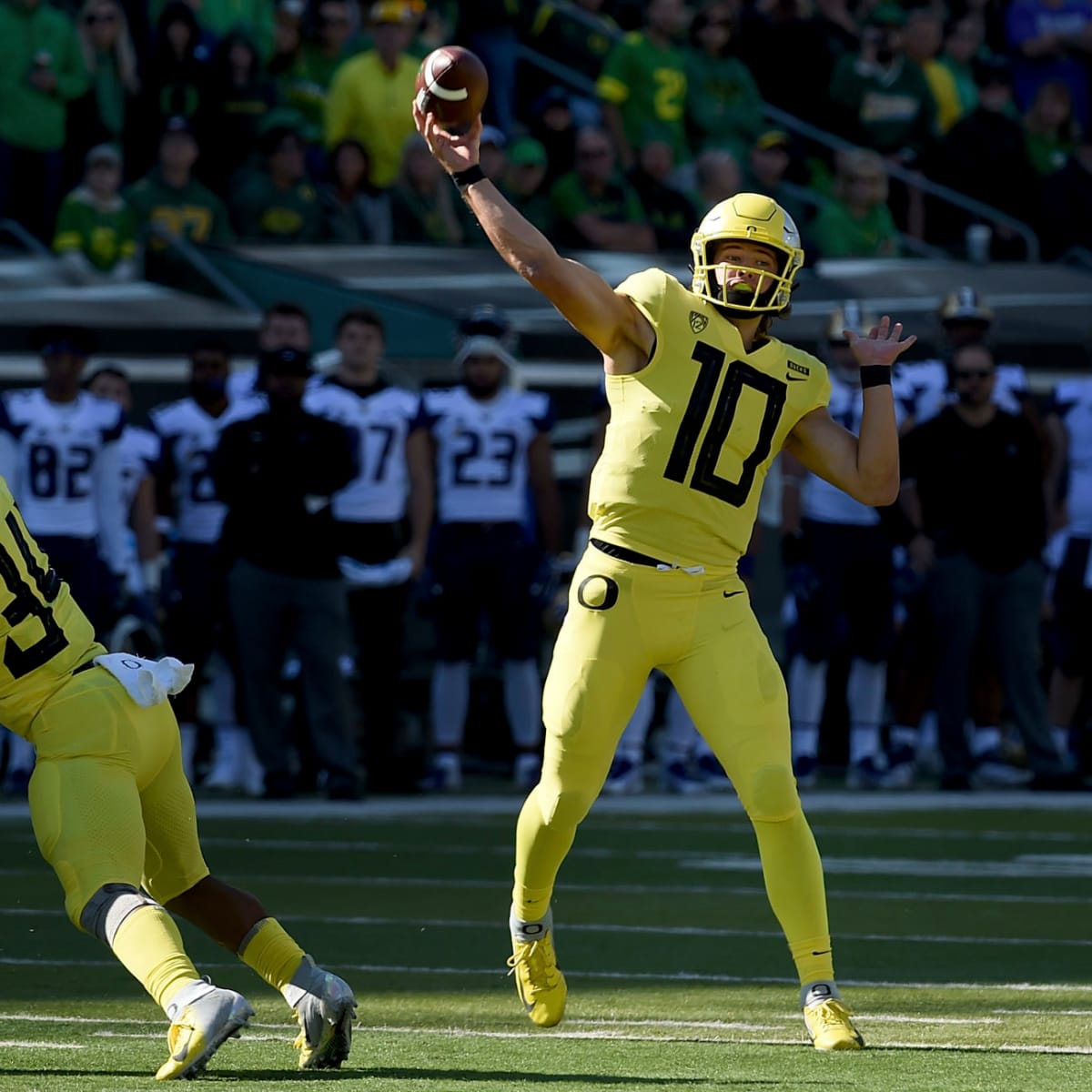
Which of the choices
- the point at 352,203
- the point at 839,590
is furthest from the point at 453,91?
the point at 352,203

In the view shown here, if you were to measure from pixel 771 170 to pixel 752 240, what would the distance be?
10.5 metres

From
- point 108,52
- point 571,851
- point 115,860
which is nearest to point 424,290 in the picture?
point 108,52

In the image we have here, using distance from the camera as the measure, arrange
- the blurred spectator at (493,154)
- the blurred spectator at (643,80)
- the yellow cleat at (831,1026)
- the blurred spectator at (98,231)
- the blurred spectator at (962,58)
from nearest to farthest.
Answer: the yellow cleat at (831,1026), the blurred spectator at (493,154), the blurred spectator at (98,231), the blurred spectator at (643,80), the blurred spectator at (962,58)

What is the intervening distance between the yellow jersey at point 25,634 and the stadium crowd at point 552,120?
9157mm

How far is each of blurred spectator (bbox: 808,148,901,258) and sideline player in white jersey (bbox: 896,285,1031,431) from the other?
395 centimetres

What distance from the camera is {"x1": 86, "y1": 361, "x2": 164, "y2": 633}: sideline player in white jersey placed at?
11609 mm

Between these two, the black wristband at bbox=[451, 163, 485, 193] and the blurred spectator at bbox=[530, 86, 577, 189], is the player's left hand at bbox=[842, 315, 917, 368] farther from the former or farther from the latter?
the blurred spectator at bbox=[530, 86, 577, 189]

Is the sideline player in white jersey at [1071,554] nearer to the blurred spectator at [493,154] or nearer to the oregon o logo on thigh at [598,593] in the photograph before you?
the blurred spectator at [493,154]

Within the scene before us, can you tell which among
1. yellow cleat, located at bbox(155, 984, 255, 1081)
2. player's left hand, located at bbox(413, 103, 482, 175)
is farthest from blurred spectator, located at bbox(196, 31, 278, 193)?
yellow cleat, located at bbox(155, 984, 255, 1081)

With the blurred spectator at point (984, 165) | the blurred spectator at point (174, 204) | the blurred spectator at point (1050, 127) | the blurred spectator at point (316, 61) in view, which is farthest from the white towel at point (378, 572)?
the blurred spectator at point (1050, 127)

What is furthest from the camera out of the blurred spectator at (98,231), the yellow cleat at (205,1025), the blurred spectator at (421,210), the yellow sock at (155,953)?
the blurred spectator at (421,210)

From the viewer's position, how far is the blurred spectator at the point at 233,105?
1514cm

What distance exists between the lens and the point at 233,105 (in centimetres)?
1516

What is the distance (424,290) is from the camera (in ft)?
45.6
